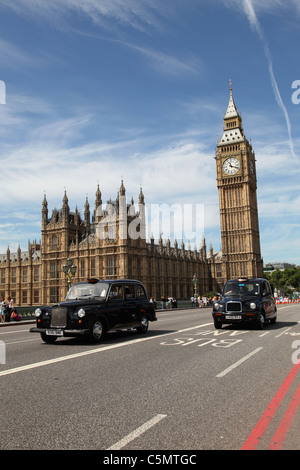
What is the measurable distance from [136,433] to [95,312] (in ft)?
22.9

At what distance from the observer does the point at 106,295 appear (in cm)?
1182

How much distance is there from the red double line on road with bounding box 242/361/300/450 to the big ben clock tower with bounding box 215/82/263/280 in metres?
87.1

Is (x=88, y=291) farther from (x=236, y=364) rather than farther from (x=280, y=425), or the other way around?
(x=280, y=425)

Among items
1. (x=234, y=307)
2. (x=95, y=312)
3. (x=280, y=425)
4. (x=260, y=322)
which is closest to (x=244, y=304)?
(x=234, y=307)

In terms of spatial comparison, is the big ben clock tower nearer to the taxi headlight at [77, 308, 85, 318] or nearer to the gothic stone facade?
the gothic stone facade

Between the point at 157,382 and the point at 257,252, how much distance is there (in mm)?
93500

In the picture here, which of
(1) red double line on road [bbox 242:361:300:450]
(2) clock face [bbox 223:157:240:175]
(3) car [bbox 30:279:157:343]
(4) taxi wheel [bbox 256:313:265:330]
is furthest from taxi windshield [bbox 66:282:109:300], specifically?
(2) clock face [bbox 223:157:240:175]

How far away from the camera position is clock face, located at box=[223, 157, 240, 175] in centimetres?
9362

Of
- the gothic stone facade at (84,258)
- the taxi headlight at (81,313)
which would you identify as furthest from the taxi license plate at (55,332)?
the gothic stone facade at (84,258)

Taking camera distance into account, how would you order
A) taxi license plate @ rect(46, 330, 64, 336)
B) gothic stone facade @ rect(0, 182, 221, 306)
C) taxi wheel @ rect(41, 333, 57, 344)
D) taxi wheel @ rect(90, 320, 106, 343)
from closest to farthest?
1. taxi license plate @ rect(46, 330, 64, 336)
2. taxi wheel @ rect(90, 320, 106, 343)
3. taxi wheel @ rect(41, 333, 57, 344)
4. gothic stone facade @ rect(0, 182, 221, 306)

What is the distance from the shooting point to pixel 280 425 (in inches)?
174

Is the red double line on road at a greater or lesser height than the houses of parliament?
lesser

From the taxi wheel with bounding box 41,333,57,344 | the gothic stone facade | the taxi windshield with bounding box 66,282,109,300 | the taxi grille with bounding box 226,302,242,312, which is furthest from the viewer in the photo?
the gothic stone facade
